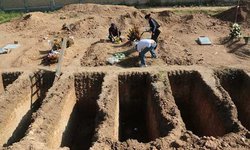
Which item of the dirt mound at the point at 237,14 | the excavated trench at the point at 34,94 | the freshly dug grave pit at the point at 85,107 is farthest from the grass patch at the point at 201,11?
the excavated trench at the point at 34,94

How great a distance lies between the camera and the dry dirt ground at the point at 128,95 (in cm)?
920

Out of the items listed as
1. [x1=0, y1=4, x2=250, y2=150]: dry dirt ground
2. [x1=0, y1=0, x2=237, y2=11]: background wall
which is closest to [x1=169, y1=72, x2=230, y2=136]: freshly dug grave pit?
[x1=0, y1=4, x2=250, y2=150]: dry dirt ground

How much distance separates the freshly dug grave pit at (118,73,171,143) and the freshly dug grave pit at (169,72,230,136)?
1.21m

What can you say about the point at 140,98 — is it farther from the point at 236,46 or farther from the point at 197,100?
the point at 236,46

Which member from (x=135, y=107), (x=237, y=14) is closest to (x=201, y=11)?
(x=237, y=14)

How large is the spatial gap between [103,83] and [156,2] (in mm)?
14130

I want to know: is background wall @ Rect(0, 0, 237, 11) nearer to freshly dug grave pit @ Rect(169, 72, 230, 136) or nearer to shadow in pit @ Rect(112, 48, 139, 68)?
shadow in pit @ Rect(112, 48, 139, 68)

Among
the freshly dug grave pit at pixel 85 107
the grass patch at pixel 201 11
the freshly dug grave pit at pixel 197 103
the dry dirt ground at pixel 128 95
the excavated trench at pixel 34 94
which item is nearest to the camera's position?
the dry dirt ground at pixel 128 95

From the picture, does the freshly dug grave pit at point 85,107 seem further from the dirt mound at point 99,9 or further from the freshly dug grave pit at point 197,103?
the dirt mound at point 99,9

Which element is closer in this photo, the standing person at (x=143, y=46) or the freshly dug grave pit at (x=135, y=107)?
the freshly dug grave pit at (x=135, y=107)

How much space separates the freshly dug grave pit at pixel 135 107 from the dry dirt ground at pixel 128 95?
4cm

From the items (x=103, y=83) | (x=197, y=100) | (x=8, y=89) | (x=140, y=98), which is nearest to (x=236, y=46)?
(x=197, y=100)

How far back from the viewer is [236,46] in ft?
49.8

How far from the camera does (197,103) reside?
12117 mm
